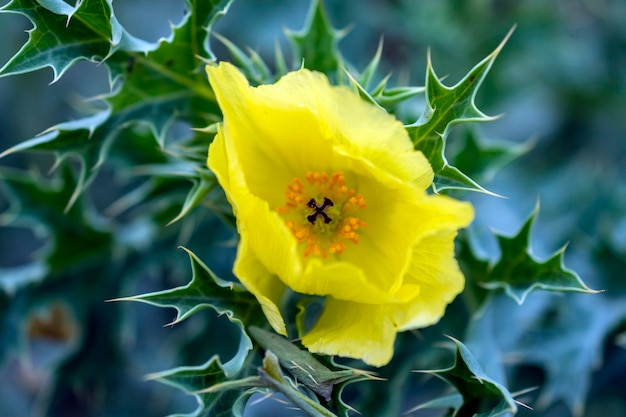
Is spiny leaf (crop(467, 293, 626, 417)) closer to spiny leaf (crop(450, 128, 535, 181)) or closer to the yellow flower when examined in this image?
spiny leaf (crop(450, 128, 535, 181))

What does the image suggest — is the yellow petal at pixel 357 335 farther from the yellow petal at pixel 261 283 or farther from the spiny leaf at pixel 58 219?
the spiny leaf at pixel 58 219

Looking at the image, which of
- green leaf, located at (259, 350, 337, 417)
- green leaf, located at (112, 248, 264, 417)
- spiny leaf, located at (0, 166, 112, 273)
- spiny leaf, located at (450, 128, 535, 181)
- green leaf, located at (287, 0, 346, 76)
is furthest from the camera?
spiny leaf, located at (0, 166, 112, 273)

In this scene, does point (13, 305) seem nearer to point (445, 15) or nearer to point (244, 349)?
point (244, 349)

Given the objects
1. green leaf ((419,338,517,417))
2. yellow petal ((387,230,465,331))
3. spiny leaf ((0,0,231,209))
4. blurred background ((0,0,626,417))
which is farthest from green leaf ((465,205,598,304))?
spiny leaf ((0,0,231,209))

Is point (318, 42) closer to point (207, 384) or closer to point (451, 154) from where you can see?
point (451, 154)

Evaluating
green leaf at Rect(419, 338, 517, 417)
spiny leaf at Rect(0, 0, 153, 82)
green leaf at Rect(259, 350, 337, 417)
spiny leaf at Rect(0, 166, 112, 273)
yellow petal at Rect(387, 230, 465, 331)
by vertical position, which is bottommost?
spiny leaf at Rect(0, 166, 112, 273)

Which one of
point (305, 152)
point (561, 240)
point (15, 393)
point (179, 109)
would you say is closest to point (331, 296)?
point (305, 152)

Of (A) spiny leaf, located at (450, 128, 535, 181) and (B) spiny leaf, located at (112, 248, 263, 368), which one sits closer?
(B) spiny leaf, located at (112, 248, 263, 368)
